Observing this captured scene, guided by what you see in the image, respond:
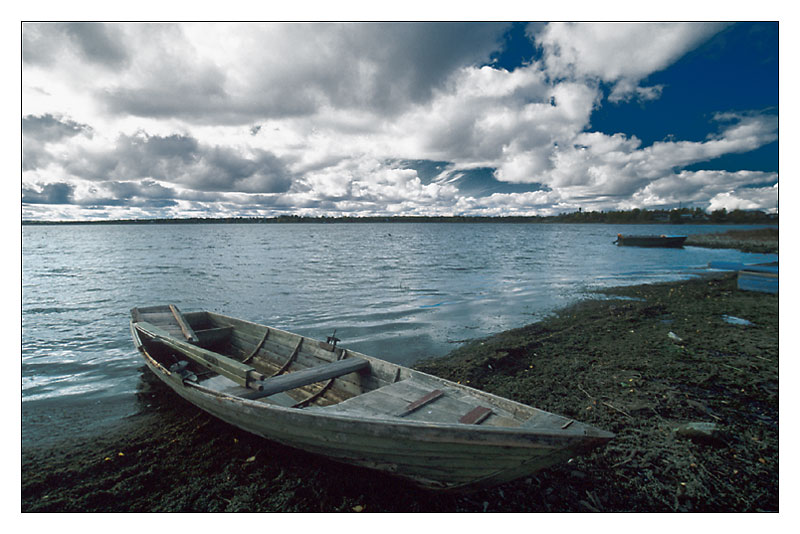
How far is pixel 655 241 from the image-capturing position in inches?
2108

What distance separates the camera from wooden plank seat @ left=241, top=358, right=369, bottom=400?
6223 mm

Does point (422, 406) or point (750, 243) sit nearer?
point (422, 406)

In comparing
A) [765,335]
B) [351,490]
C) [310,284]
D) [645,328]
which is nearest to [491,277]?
[310,284]

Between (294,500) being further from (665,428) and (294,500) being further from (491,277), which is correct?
(491,277)

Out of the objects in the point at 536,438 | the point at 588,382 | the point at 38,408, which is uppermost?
the point at 536,438

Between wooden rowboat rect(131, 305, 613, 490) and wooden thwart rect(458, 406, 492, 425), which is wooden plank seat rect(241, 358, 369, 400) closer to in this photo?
wooden rowboat rect(131, 305, 613, 490)

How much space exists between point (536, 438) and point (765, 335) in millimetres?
11406

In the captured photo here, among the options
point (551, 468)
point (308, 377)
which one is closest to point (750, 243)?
point (551, 468)

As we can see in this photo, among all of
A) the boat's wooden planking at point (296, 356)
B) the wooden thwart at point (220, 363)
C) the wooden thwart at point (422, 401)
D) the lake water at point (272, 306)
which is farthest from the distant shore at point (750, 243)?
the wooden thwart at point (220, 363)

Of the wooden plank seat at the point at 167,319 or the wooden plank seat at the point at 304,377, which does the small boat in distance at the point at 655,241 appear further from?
the wooden plank seat at the point at 167,319

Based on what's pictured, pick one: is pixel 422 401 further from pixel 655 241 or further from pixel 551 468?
pixel 655 241

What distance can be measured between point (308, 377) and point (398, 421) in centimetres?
257

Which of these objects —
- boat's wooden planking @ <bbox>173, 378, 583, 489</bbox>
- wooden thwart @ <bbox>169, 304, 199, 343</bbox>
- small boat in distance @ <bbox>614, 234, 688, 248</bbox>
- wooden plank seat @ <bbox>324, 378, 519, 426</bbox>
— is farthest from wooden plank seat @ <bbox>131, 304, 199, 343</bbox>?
small boat in distance @ <bbox>614, 234, 688, 248</bbox>

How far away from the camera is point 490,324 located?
46.6 feet
